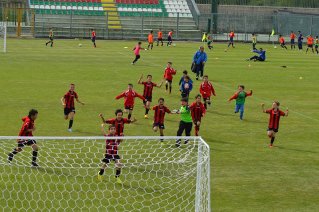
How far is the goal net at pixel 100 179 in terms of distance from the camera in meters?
14.6

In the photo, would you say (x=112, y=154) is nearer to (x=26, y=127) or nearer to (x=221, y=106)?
(x=26, y=127)

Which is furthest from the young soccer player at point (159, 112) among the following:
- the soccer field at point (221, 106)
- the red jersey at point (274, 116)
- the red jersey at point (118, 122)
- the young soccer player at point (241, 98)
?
the young soccer player at point (241, 98)

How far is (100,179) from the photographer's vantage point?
1639cm

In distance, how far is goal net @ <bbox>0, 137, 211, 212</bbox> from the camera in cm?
1461

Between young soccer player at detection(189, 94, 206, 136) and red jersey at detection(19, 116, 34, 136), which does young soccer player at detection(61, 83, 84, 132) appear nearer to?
young soccer player at detection(189, 94, 206, 136)

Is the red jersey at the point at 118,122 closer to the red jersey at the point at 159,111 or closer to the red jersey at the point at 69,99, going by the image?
the red jersey at the point at 159,111

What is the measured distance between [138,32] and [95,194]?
55.4 meters

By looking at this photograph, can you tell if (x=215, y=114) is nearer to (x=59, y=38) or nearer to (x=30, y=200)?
(x=30, y=200)

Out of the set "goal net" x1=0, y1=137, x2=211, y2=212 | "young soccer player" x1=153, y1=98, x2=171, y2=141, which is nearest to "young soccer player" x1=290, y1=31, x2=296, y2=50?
"young soccer player" x1=153, y1=98, x2=171, y2=141

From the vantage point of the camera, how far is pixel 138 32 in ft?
229

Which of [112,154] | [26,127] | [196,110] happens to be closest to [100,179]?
[112,154]

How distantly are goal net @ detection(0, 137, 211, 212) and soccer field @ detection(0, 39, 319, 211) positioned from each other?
25 centimetres

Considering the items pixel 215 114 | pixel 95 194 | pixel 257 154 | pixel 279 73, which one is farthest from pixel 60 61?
pixel 95 194

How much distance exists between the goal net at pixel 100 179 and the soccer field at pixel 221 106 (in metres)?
0.25
